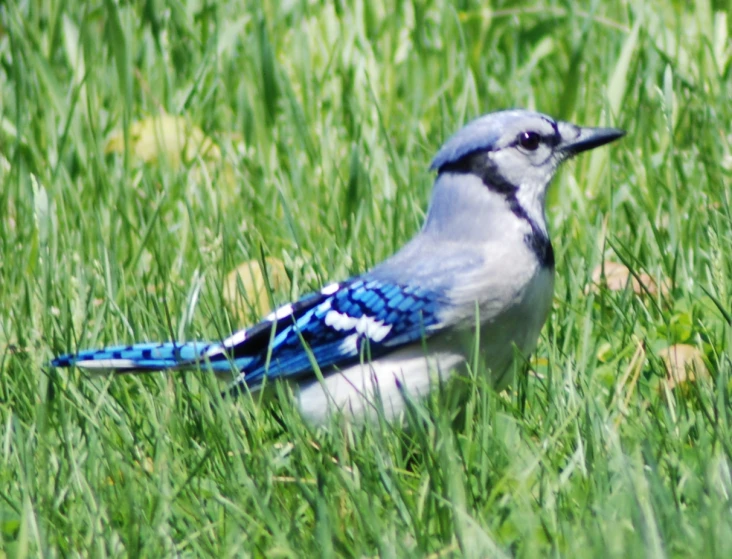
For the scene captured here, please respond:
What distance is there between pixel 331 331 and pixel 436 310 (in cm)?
28

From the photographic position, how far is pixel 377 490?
2.34 meters

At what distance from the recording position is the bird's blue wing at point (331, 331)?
3008 millimetres

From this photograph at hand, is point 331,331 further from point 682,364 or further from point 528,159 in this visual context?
point 682,364

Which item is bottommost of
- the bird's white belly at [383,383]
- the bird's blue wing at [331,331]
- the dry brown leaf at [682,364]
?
the dry brown leaf at [682,364]

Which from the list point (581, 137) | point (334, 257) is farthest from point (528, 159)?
point (334, 257)

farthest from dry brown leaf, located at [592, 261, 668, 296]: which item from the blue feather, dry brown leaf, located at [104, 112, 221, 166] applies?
dry brown leaf, located at [104, 112, 221, 166]

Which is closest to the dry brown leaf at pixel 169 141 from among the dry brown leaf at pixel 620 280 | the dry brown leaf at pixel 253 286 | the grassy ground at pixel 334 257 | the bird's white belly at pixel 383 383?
the grassy ground at pixel 334 257

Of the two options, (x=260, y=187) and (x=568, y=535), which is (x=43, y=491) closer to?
(x=568, y=535)

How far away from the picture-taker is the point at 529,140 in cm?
323

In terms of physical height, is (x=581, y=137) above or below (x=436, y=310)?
above

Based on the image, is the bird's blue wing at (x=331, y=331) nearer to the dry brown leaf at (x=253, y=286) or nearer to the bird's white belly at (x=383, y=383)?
the bird's white belly at (x=383, y=383)

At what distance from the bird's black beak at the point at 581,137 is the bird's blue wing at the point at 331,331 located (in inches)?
24.3

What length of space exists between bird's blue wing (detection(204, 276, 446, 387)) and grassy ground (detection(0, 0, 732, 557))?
4.8 inches

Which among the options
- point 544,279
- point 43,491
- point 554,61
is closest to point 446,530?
point 43,491
